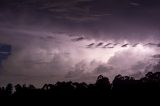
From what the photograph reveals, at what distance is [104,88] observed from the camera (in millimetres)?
94812

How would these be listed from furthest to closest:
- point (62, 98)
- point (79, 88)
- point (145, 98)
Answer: point (79, 88)
point (62, 98)
point (145, 98)

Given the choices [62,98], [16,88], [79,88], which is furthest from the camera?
[16,88]

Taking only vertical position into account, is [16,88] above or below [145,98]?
above

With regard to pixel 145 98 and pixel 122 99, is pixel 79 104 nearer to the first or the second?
pixel 122 99

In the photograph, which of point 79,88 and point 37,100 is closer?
point 37,100

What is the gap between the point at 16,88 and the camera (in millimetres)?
116438

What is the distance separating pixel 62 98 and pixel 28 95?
15.0 meters

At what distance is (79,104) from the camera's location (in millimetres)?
82438

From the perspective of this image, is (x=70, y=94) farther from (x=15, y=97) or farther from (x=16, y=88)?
(x=16, y=88)

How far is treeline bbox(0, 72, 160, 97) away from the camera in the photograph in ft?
258

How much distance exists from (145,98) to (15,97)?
138ft

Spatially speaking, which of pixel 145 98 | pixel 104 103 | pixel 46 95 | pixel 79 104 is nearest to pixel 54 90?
pixel 46 95

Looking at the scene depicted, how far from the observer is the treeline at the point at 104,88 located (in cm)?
7869

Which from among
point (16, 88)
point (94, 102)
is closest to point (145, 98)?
point (94, 102)
